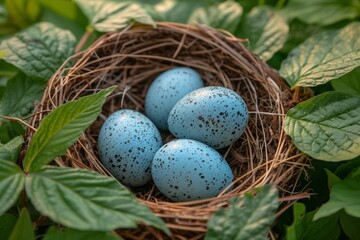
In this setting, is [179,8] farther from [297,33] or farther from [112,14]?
[297,33]

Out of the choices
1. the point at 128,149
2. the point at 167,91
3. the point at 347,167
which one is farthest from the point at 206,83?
the point at 347,167

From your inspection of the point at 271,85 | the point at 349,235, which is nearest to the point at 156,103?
the point at 271,85

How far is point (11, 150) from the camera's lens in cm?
111

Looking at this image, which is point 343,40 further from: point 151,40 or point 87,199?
point 87,199

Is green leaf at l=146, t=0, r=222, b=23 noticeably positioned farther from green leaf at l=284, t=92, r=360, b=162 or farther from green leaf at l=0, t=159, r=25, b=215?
green leaf at l=0, t=159, r=25, b=215

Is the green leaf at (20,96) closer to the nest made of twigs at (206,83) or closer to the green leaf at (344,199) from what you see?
the nest made of twigs at (206,83)

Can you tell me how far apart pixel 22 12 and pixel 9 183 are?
90 cm

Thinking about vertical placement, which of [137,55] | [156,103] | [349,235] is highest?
[137,55]

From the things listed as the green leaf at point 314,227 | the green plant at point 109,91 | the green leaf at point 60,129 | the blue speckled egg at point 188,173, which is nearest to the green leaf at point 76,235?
the green plant at point 109,91

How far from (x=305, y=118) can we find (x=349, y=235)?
27 centimetres

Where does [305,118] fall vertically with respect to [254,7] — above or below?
below

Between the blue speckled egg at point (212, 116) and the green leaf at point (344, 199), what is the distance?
29cm

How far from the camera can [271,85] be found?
4.24 ft

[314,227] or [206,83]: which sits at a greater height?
[206,83]
